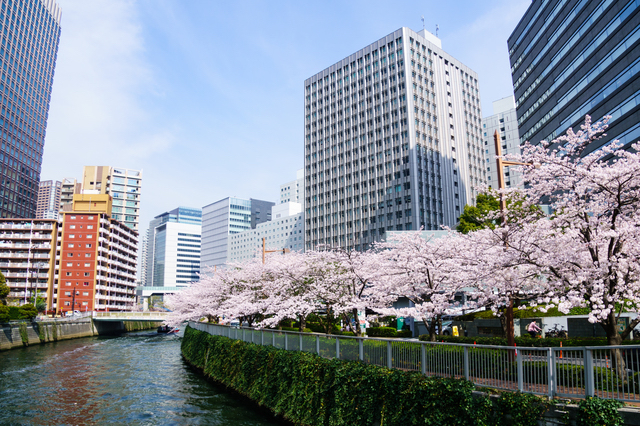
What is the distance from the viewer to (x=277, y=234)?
580 feet

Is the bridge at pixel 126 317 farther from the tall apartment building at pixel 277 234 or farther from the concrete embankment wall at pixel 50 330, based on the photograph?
the tall apartment building at pixel 277 234

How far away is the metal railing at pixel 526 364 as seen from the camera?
975cm

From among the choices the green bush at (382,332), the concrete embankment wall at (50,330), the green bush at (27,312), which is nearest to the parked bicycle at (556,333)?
the green bush at (382,332)

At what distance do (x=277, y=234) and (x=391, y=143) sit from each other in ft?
272

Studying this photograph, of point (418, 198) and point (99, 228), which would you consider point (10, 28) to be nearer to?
point (99, 228)

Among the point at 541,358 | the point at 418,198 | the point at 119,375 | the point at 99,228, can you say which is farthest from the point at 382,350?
the point at 99,228

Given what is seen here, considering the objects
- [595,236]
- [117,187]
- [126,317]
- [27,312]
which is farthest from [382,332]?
[117,187]

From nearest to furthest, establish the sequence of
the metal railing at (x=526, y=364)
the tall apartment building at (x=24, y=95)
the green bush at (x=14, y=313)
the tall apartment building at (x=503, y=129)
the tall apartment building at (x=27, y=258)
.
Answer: the metal railing at (x=526, y=364)
the green bush at (x=14, y=313)
the tall apartment building at (x=27, y=258)
the tall apartment building at (x=24, y=95)
the tall apartment building at (x=503, y=129)

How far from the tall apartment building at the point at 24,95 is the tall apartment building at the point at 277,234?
244 feet

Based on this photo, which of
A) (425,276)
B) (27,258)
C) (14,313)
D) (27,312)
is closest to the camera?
(425,276)

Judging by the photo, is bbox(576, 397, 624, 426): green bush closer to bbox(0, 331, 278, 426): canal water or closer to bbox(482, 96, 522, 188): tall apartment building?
bbox(0, 331, 278, 426): canal water

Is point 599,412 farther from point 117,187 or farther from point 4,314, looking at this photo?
point 117,187

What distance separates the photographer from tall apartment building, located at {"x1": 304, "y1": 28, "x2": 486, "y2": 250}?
103m

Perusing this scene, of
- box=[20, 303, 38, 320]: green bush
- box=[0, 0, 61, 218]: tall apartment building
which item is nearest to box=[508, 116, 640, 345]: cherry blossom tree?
box=[20, 303, 38, 320]: green bush
